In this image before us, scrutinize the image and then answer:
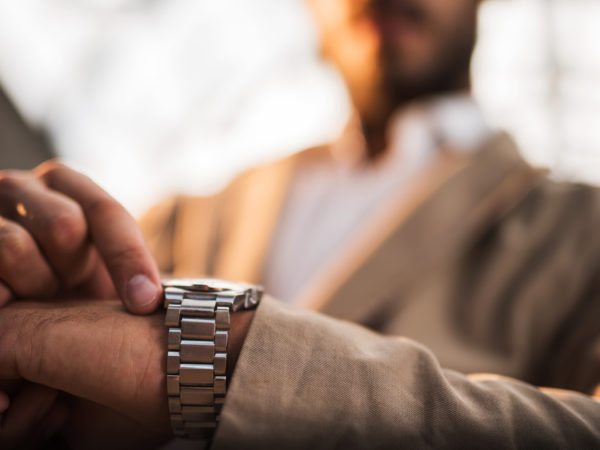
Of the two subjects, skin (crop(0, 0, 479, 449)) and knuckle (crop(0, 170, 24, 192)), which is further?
knuckle (crop(0, 170, 24, 192))

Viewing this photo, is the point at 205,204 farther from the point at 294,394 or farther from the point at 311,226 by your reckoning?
the point at 294,394

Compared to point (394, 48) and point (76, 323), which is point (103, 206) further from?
point (394, 48)

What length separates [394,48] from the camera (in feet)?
3.80

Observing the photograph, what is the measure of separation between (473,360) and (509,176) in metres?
0.37

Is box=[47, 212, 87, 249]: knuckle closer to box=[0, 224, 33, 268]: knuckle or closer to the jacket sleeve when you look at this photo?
box=[0, 224, 33, 268]: knuckle

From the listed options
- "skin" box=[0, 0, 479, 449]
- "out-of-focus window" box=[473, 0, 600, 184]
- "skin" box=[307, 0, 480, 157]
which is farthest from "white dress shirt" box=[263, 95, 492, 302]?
"out-of-focus window" box=[473, 0, 600, 184]

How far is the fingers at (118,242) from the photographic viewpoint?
36 centimetres

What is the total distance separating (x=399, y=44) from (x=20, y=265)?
1.13m

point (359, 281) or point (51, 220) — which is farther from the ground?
point (51, 220)

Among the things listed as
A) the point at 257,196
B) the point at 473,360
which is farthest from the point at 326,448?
the point at 257,196

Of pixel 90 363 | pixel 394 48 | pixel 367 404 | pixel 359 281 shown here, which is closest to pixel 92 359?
pixel 90 363

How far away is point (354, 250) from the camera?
2.58 ft

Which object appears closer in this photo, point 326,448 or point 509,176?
point 326,448

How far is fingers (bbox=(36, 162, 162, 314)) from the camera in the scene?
361 mm
